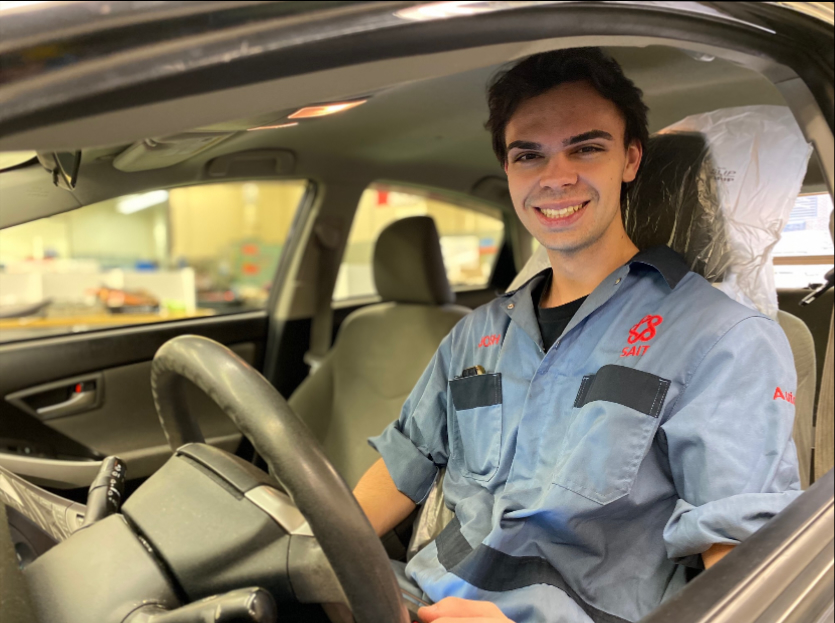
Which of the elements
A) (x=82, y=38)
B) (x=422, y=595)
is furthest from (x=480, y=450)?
(x=82, y=38)

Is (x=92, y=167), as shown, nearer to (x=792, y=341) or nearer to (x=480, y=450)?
(x=480, y=450)

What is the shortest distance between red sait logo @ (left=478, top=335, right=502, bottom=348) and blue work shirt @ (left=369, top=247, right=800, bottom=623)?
54mm

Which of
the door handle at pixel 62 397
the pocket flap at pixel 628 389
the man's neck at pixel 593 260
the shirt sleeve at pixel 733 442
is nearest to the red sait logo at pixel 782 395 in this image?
the shirt sleeve at pixel 733 442

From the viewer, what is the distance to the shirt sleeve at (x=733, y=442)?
35.6 inches

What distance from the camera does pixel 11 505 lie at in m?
1.00

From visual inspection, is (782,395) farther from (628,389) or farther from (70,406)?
(70,406)

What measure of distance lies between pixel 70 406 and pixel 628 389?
5.67 feet

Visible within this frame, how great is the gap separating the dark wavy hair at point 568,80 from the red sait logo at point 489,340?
0.40 metres

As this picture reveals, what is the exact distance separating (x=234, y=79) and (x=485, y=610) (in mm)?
822

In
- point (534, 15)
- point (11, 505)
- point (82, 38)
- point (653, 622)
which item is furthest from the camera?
point (11, 505)

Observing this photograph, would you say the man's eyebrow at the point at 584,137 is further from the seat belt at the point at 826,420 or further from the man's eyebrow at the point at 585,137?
the seat belt at the point at 826,420

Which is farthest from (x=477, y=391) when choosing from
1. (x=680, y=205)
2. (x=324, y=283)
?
(x=324, y=283)

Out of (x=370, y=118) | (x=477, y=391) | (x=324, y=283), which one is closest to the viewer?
(x=477, y=391)

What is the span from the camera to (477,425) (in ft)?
4.31
